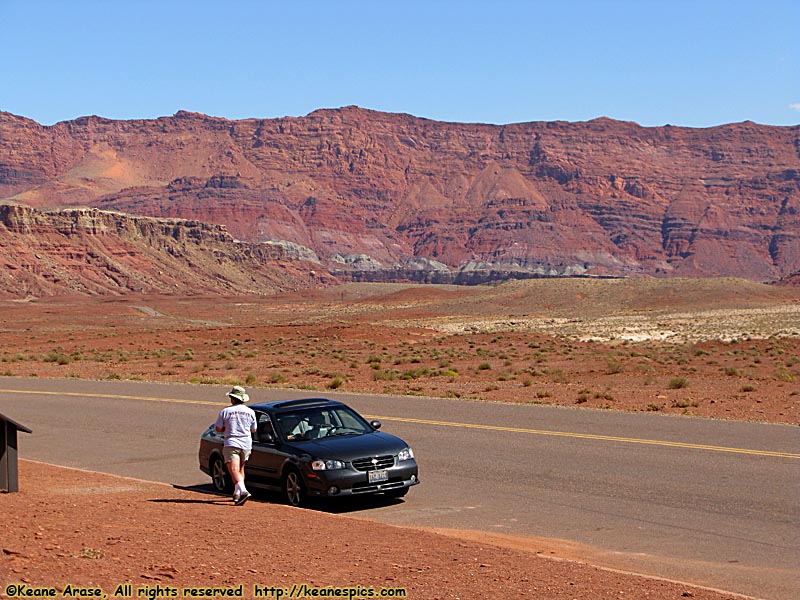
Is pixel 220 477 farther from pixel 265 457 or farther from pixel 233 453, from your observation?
pixel 233 453

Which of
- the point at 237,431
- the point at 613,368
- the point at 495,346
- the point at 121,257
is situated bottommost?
the point at 495,346

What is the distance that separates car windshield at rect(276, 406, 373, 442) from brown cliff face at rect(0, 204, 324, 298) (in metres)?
123

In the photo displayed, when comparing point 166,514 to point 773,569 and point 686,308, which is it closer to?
point 773,569

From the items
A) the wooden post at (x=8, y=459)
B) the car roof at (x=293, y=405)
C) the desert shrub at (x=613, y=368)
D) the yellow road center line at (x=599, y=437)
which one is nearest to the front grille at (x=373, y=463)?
the car roof at (x=293, y=405)

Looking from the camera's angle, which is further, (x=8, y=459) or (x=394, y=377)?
(x=394, y=377)

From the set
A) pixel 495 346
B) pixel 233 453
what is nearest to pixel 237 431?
pixel 233 453

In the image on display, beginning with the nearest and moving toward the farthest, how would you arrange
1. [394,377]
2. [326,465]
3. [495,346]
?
1. [326,465]
2. [394,377]
3. [495,346]

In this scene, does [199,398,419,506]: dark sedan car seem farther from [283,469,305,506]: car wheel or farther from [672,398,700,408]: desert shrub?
[672,398,700,408]: desert shrub

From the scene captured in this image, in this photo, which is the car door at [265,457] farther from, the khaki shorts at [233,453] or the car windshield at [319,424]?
the khaki shorts at [233,453]

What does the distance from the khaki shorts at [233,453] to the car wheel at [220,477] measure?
105 centimetres

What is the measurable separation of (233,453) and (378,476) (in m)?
1.75

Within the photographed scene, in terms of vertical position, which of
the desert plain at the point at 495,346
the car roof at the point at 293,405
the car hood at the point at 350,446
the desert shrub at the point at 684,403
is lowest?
the desert plain at the point at 495,346

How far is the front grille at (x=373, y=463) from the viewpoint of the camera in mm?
12400

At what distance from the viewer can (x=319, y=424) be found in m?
13.3
